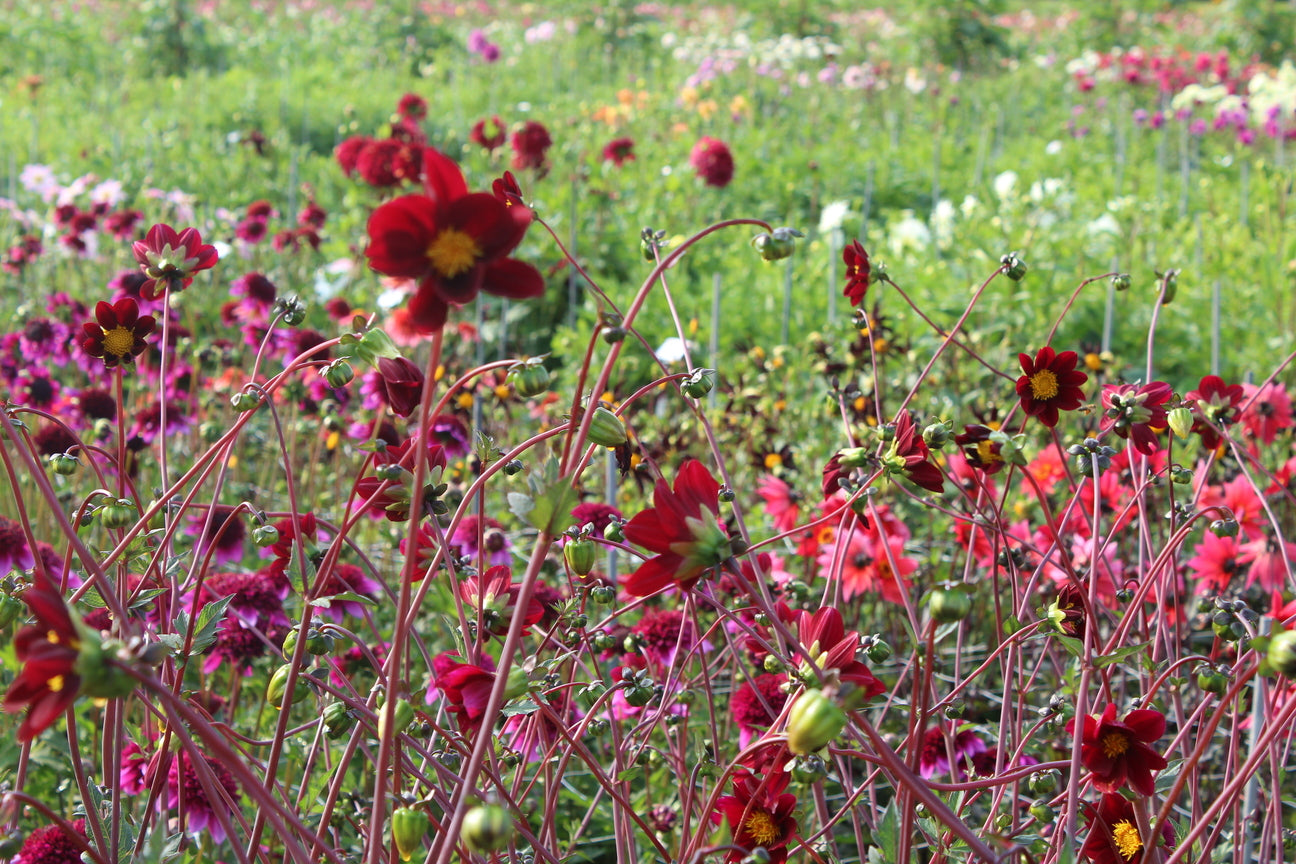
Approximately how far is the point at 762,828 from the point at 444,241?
1.39 ft

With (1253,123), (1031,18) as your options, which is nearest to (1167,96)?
(1253,123)

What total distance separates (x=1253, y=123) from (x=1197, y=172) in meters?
1.19

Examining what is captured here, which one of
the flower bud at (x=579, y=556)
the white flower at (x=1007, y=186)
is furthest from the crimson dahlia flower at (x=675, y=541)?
the white flower at (x=1007, y=186)

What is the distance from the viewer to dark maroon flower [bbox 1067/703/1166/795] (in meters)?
0.60

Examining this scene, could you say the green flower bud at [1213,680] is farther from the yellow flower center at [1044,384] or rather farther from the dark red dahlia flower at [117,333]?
the dark red dahlia flower at [117,333]

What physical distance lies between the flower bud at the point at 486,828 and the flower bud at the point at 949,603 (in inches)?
8.5

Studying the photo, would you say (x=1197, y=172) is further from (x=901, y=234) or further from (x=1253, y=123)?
(x=901, y=234)

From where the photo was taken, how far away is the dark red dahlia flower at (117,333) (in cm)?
77

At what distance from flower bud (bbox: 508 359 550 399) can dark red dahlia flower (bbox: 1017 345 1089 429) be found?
375mm

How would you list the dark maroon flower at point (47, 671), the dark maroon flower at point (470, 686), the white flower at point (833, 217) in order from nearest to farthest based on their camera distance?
the dark maroon flower at point (47, 671) < the dark maroon flower at point (470, 686) < the white flower at point (833, 217)

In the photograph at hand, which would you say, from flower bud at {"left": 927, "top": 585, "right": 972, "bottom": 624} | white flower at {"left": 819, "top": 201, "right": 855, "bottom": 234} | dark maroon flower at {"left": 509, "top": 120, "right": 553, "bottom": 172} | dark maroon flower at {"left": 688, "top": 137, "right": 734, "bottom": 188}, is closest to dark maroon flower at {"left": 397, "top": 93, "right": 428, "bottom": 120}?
dark maroon flower at {"left": 509, "top": 120, "right": 553, "bottom": 172}

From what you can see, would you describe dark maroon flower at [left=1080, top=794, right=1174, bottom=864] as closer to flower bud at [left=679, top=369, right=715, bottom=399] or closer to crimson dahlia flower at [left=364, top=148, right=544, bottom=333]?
flower bud at [left=679, top=369, right=715, bottom=399]

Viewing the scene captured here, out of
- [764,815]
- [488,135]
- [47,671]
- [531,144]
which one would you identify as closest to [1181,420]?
[764,815]

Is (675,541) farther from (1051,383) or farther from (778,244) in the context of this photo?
(1051,383)
